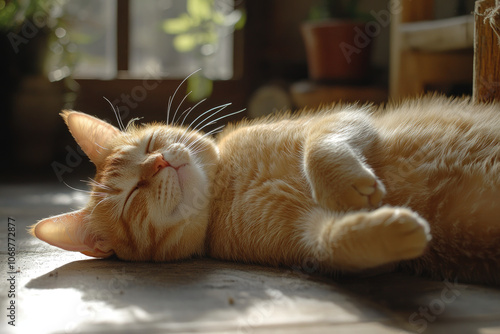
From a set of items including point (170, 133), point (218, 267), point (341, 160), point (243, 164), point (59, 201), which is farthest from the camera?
point (59, 201)

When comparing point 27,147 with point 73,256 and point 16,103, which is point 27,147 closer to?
point 16,103

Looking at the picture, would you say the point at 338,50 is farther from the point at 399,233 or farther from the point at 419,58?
the point at 399,233

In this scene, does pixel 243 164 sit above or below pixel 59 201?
above

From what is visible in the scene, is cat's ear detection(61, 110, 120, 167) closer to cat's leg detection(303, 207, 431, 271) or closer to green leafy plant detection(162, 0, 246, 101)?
cat's leg detection(303, 207, 431, 271)

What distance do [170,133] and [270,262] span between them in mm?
582

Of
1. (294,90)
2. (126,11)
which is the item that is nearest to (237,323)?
(294,90)

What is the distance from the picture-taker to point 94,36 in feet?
12.5

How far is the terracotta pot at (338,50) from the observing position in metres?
3.26

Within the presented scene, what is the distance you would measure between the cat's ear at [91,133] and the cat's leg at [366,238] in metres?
0.84

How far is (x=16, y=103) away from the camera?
134 inches

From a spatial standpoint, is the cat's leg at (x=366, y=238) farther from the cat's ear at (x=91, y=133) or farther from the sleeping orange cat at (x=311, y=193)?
the cat's ear at (x=91, y=133)

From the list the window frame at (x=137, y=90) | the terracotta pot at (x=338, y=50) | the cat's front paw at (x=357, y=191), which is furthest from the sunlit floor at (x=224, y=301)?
the window frame at (x=137, y=90)

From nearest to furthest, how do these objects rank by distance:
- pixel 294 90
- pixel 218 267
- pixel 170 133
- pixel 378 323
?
pixel 378 323 < pixel 218 267 < pixel 170 133 < pixel 294 90

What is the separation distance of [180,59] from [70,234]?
9.07 ft
